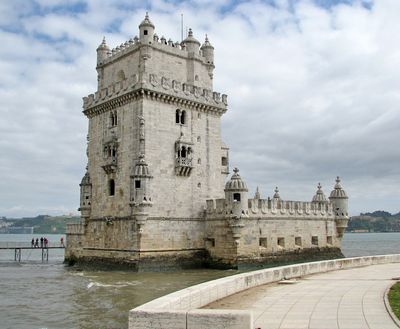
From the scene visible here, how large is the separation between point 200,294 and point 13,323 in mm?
9159

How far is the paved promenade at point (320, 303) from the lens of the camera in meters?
12.2

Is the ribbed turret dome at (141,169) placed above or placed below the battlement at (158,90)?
below

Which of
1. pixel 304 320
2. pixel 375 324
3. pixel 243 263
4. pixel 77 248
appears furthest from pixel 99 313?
pixel 77 248

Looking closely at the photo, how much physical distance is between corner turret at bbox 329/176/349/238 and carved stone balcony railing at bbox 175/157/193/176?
1726 centimetres

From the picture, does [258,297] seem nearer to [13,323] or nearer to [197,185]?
[13,323]

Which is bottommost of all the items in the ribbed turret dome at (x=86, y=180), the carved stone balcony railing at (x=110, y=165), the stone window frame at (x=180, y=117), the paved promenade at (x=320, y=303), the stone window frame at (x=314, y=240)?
the paved promenade at (x=320, y=303)

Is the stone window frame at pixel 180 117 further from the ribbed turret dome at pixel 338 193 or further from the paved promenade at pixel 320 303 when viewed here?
the paved promenade at pixel 320 303

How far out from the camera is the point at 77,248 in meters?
43.2

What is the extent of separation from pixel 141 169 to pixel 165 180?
2.71 metres

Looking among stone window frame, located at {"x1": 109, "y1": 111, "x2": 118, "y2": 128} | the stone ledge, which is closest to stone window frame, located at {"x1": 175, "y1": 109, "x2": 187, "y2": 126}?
stone window frame, located at {"x1": 109, "y1": 111, "x2": 118, "y2": 128}

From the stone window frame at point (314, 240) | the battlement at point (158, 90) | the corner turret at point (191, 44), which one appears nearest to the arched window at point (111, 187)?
the battlement at point (158, 90)

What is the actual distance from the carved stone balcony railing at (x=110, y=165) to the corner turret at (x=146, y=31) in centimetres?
923

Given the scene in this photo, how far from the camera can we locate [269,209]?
4041 centimetres

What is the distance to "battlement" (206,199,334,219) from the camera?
3737 centimetres
